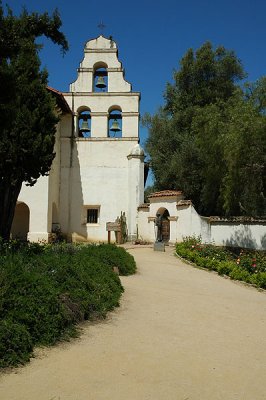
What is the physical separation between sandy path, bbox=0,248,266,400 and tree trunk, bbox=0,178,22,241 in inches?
188

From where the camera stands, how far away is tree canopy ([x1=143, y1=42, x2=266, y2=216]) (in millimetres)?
15758

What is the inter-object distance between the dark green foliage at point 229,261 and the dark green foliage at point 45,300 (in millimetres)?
5649

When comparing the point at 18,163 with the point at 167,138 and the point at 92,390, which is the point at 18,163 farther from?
the point at 167,138

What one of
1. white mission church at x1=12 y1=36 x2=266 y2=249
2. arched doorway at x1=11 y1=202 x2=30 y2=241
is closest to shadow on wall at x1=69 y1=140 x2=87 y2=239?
white mission church at x1=12 y1=36 x2=266 y2=249

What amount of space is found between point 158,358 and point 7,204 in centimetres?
822

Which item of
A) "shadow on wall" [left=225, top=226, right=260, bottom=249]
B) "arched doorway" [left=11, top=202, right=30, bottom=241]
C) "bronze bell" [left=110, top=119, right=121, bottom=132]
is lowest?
"shadow on wall" [left=225, top=226, right=260, bottom=249]

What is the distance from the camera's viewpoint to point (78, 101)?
23.1 meters

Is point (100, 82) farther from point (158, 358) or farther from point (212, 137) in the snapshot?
point (158, 358)

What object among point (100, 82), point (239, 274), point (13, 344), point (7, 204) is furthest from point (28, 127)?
point (100, 82)

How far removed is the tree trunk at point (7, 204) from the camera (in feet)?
36.8

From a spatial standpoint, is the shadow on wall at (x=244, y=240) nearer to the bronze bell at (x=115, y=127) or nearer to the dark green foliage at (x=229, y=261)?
the dark green foliage at (x=229, y=261)

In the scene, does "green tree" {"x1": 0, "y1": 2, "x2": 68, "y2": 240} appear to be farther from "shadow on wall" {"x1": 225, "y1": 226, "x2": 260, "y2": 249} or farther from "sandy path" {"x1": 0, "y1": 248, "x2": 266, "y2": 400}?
"shadow on wall" {"x1": 225, "y1": 226, "x2": 260, "y2": 249}

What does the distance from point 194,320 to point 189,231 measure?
13.4 m

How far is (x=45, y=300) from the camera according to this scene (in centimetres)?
511
